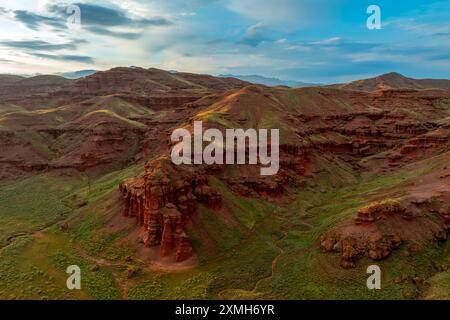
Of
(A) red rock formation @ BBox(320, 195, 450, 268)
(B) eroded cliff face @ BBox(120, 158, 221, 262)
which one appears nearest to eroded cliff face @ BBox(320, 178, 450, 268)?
(A) red rock formation @ BBox(320, 195, 450, 268)

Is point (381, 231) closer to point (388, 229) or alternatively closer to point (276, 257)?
point (388, 229)

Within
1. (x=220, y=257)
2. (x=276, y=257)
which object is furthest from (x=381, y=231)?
(x=220, y=257)

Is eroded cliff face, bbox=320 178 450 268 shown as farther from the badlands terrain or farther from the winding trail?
the winding trail

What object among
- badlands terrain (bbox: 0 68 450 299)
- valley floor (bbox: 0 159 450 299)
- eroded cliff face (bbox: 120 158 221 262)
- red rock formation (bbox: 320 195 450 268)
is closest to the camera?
valley floor (bbox: 0 159 450 299)

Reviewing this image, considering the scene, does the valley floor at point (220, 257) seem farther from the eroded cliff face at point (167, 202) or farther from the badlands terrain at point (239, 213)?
the eroded cliff face at point (167, 202)
